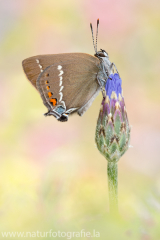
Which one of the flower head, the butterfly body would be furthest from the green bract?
the butterfly body

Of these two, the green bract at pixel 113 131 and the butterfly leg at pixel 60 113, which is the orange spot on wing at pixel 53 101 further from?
the green bract at pixel 113 131

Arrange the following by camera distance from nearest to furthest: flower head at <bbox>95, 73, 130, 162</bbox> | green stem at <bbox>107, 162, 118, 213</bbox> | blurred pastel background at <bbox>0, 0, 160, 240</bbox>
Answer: green stem at <bbox>107, 162, 118, 213</bbox>
flower head at <bbox>95, 73, 130, 162</bbox>
blurred pastel background at <bbox>0, 0, 160, 240</bbox>

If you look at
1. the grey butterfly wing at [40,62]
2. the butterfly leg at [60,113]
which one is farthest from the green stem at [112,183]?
the grey butterfly wing at [40,62]

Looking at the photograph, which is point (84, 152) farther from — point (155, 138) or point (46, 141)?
point (155, 138)

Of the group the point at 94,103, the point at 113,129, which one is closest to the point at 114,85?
the point at 113,129

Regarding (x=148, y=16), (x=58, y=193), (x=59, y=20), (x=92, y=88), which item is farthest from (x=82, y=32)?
(x=58, y=193)

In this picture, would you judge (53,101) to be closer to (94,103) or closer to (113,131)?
(113,131)

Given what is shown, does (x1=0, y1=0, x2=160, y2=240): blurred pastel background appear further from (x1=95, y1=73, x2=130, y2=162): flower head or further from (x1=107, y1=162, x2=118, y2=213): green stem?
(x1=95, y1=73, x2=130, y2=162): flower head

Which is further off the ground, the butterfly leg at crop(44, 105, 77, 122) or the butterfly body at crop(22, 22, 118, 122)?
the butterfly body at crop(22, 22, 118, 122)
